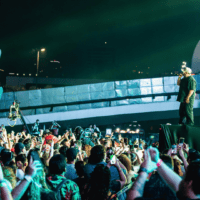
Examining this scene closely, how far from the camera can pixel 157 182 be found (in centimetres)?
220

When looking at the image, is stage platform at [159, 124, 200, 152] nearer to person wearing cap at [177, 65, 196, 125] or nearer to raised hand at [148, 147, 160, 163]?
person wearing cap at [177, 65, 196, 125]

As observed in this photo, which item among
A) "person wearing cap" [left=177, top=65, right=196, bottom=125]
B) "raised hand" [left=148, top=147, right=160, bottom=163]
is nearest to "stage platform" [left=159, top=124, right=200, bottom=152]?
"person wearing cap" [left=177, top=65, right=196, bottom=125]

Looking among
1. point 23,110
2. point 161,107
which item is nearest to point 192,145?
point 161,107

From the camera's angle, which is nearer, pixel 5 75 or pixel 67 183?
pixel 67 183

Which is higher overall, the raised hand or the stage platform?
the raised hand

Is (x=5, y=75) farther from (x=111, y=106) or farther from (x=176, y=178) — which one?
(x=176, y=178)

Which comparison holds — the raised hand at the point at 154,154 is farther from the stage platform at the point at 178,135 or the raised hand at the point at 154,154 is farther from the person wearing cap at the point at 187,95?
the person wearing cap at the point at 187,95

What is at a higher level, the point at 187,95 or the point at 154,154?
the point at 187,95

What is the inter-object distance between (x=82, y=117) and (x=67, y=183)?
54.2 ft

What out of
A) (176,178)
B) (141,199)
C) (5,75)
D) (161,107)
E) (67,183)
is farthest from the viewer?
(5,75)

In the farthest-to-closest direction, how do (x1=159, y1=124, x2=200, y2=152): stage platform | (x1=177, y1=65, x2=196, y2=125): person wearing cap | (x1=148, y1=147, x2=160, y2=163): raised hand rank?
(x1=177, y1=65, x2=196, y2=125): person wearing cap < (x1=159, y1=124, x2=200, y2=152): stage platform < (x1=148, y1=147, x2=160, y2=163): raised hand

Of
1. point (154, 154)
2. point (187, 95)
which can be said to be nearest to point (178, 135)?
point (187, 95)

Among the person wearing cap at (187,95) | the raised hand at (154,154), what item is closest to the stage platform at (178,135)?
Result: the person wearing cap at (187,95)

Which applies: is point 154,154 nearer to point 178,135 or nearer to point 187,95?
point 178,135
